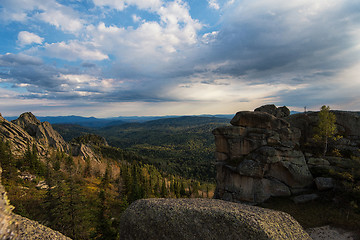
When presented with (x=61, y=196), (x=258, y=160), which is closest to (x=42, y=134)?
(x=61, y=196)

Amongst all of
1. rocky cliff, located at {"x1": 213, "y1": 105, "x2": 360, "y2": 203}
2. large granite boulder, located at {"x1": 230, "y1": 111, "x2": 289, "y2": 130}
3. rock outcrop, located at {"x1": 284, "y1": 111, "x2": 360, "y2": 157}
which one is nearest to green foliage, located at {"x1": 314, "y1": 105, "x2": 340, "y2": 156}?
rock outcrop, located at {"x1": 284, "y1": 111, "x2": 360, "y2": 157}

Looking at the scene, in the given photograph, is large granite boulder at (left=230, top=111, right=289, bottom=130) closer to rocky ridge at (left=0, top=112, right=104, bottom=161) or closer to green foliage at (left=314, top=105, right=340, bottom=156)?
green foliage at (left=314, top=105, right=340, bottom=156)

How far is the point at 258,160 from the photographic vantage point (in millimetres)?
29375

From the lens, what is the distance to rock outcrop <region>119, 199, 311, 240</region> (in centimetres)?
1204

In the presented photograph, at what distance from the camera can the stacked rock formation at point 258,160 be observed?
91.5ft

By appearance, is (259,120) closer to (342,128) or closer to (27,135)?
(342,128)

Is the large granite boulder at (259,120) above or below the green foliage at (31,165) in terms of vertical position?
above

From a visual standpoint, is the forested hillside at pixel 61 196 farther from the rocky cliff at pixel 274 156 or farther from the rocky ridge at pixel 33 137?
the rocky cliff at pixel 274 156

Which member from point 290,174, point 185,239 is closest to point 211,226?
point 185,239

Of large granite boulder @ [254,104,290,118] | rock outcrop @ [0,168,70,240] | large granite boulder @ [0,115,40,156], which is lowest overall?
large granite boulder @ [0,115,40,156]

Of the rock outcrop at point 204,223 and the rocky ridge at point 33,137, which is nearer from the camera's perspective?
the rock outcrop at point 204,223

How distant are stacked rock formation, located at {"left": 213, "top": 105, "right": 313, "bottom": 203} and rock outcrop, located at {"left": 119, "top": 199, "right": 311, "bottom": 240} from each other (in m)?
15.9

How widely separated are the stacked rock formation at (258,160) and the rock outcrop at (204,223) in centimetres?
1593

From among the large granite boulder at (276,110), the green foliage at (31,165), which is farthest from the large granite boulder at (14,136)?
the large granite boulder at (276,110)
